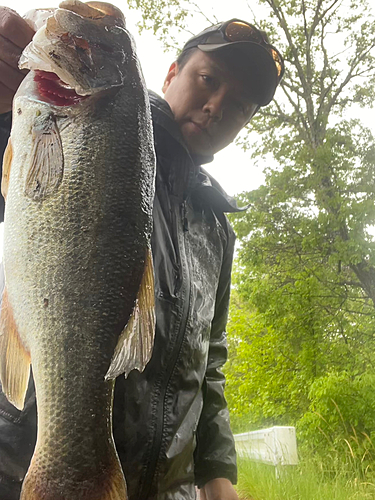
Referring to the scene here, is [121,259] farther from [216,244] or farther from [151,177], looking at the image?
[216,244]

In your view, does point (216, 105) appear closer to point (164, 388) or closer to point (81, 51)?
point (81, 51)

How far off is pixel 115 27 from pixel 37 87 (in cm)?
37

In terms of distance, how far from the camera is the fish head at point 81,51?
4.62ft

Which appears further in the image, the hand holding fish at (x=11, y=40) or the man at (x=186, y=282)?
the man at (x=186, y=282)

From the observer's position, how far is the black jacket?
1722 millimetres

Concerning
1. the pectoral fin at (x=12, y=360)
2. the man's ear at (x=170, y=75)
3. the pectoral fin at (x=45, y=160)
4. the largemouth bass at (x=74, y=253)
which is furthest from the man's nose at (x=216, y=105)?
the pectoral fin at (x=12, y=360)

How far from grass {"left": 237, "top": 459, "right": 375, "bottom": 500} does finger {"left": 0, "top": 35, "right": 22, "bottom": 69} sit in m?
5.94

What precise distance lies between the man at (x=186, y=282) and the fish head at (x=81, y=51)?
9 cm

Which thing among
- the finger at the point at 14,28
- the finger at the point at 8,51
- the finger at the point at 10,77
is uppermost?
the finger at the point at 14,28

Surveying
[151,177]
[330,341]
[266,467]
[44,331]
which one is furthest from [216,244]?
[330,341]

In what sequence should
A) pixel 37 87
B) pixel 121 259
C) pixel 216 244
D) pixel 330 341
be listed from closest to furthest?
pixel 121 259
pixel 37 87
pixel 216 244
pixel 330 341

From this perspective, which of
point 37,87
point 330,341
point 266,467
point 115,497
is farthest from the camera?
point 330,341

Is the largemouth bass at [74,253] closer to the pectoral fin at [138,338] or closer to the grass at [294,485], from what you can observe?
the pectoral fin at [138,338]

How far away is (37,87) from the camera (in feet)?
4.80
